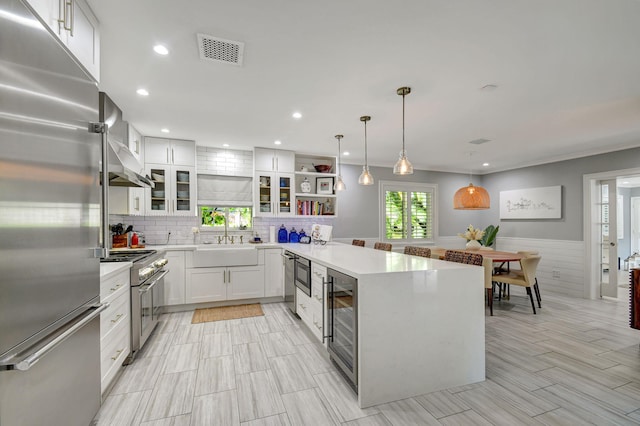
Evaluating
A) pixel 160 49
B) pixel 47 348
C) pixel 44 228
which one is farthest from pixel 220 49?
pixel 47 348

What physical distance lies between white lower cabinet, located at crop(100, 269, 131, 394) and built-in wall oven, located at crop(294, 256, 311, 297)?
5.55 feet

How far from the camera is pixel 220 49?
2035 mm

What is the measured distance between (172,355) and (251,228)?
8.45 ft

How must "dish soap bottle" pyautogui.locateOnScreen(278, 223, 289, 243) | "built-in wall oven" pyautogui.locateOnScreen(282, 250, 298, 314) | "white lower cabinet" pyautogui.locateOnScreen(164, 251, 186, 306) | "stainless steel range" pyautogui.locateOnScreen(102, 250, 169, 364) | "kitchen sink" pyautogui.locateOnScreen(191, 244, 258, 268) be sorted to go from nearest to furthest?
"stainless steel range" pyautogui.locateOnScreen(102, 250, 169, 364) < "built-in wall oven" pyautogui.locateOnScreen(282, 250, 298, 314) < "white lower cabinet" pyautogui.locateOnScreen(164, 251, 186, 306) < "kitchen sink" pyautogui.locateOnScreen(191, 244, 258, 268) < "dish soap bottle" pyautogui.locateOnScreen(278, 223, 289, 243)

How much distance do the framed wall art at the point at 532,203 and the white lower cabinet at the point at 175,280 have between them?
658cm

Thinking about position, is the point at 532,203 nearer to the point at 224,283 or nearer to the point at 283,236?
the point at 283,236

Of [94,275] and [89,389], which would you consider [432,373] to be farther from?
[94,275]

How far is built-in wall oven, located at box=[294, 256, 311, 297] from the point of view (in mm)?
3057

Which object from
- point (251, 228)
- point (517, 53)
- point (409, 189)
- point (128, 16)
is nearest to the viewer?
point (128, 16)

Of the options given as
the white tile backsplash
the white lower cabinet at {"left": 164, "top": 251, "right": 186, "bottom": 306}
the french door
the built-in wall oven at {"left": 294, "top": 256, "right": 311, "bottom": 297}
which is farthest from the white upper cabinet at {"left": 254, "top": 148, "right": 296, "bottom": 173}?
the french door

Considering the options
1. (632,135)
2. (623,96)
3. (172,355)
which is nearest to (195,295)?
(172,355)

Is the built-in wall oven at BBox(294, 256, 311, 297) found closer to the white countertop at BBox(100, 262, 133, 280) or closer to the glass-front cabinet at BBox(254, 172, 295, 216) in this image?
the glass-front cabinet at BBox(254, 172, 295, 216)

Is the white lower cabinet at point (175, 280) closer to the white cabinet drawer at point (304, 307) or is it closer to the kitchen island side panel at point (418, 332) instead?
the white cabinet drawer at point (304, 307)

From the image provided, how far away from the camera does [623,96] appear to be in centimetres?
278
